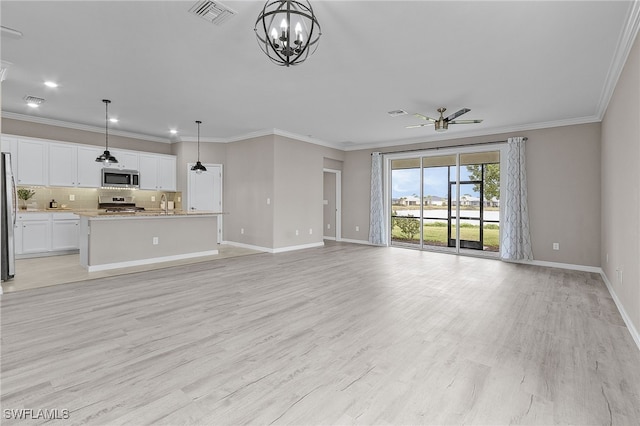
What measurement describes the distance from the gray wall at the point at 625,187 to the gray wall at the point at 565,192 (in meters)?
1.31

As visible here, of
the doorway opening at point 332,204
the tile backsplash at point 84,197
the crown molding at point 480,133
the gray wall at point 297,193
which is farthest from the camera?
the doorway opening at point 332,204

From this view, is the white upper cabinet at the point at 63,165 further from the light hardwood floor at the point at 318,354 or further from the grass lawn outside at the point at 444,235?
the grass lawn outside at the point at 444,235

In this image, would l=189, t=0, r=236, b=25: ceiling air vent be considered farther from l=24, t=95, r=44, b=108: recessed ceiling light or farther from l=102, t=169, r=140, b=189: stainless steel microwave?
l=102, t=169, r=140, b=189: stainless steel microwave

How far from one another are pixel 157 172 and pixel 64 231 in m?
2.32

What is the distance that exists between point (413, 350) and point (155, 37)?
3.83 metres

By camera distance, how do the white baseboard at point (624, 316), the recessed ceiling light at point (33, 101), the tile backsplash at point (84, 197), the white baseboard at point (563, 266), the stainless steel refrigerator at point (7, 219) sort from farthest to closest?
1. the tile backsplash at point (84, 197)
2. the white baseboard at point (563, 266)
3. the recessed ceiling light at point (33, 101)
4. the stainless steel refrigerator at point (7, 219)
5. the white baseboard at point (624, 316)

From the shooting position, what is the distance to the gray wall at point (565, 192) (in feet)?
18.8

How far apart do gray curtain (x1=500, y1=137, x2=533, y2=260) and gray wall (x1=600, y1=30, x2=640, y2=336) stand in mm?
1694

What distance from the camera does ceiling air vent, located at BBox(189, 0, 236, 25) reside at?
2.63 meters

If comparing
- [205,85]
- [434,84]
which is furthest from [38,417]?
[434,84]

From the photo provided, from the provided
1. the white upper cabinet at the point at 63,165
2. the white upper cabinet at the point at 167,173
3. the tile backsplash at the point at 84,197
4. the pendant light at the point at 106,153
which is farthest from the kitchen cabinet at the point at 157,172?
the white upper cabinet at the point at 63,165

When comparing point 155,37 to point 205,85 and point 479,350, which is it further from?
point 479,350

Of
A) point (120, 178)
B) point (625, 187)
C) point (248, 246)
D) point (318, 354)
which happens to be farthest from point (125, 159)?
point (625, 187)

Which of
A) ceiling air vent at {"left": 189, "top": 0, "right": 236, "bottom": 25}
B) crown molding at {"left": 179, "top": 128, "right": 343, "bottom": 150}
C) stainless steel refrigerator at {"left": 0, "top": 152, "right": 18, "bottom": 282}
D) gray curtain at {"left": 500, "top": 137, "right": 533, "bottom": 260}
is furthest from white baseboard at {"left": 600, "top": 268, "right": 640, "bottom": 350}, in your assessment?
stainless steel refrigerator at {"left": 0, "top": 152, "right": 18, "bottom": 282}
